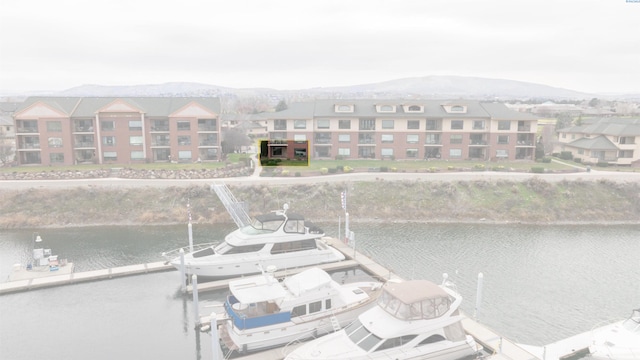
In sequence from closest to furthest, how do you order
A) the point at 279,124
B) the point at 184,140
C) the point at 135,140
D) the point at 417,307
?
1. the point at 417,307
2. the point at 135,140
3. the point at 184,140
4. the point at 279,124

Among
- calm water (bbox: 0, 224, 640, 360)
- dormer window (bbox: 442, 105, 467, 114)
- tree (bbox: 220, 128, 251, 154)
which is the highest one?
dormer window (bbox: 442, 105, 467, 114)

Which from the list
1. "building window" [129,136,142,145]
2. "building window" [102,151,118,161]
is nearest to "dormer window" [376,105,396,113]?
"building window" [129,136,142,145]

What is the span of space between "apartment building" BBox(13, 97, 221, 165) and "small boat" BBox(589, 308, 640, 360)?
54.7 metres

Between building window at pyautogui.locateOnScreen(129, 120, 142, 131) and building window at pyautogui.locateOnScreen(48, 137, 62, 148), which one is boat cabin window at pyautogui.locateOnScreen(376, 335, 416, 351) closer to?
building window at pyautogui.locateOnScreen(129, 120, 142, 131)

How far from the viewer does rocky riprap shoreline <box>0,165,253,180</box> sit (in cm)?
5444

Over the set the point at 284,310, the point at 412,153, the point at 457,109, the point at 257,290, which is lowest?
the point at 284,310

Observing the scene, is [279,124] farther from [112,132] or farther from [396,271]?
[396,271]

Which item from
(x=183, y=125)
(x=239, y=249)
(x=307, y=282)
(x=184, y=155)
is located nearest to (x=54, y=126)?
(x=183, y=125)

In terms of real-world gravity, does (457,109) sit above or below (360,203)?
above

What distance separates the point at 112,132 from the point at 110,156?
11.3 ft

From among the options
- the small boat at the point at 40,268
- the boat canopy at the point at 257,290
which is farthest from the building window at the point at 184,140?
the boat canopy at the point at 257,290

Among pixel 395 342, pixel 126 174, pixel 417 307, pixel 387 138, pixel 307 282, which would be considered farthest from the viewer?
pixel 387 138

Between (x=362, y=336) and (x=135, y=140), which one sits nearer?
(x=362, y=336)

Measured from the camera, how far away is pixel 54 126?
63.5m
